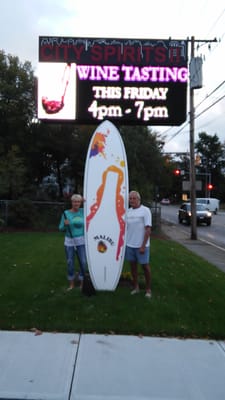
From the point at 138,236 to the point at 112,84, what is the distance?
3081mm

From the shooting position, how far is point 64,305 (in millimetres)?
6195

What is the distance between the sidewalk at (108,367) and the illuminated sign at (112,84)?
4426 millimetres

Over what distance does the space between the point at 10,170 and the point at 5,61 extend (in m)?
12.0

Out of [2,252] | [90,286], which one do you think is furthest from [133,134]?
[90,286]

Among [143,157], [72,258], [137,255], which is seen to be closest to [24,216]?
[143,157]

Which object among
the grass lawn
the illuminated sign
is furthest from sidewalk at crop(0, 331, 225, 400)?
the illuminated sign

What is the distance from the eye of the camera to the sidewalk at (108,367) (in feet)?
12.3

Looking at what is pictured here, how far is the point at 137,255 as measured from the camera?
6770 mm

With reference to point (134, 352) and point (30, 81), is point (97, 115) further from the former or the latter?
point (30, 81)

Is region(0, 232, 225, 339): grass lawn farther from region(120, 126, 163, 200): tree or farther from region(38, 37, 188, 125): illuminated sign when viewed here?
region(120, 126, 163, 200): tree

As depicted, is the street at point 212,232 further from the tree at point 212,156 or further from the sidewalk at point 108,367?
the tree at point 212,156

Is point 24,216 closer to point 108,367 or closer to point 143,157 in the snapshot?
point 143,157

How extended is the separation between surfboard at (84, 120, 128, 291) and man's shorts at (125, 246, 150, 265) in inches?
5.7

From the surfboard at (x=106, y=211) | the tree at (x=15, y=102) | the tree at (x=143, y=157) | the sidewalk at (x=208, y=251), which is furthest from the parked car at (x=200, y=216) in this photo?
the surfboard at (x=106, y=211)
